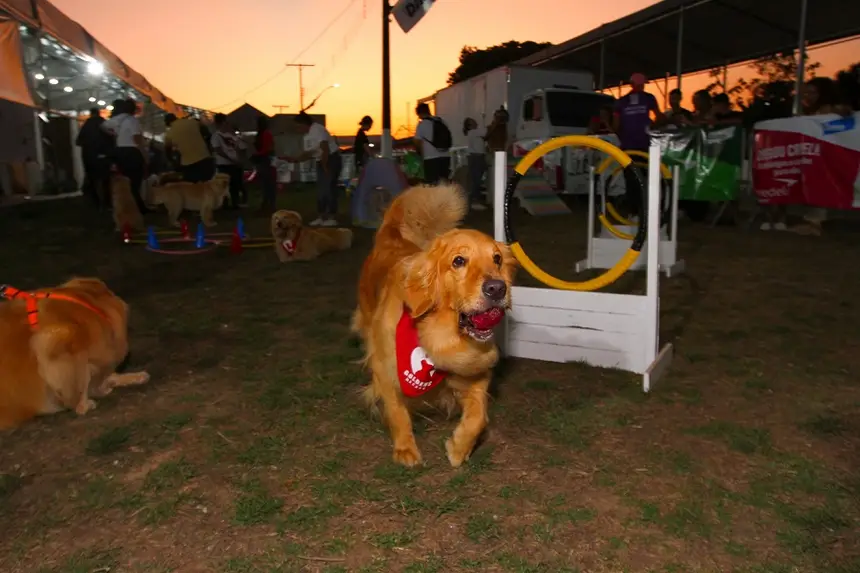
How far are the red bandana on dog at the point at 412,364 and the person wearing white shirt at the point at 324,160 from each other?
9215 millimetres

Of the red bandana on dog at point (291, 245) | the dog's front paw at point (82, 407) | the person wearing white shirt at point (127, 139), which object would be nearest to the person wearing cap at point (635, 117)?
the red bandana on dog at point (291, 245)

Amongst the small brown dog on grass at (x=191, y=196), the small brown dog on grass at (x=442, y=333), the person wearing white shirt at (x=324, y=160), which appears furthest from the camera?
the small brown dog on grass at (x=191, y=196)

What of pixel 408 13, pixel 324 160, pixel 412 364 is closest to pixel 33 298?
pixel 412 364

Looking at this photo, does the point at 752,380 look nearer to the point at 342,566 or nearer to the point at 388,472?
the point at 388,472

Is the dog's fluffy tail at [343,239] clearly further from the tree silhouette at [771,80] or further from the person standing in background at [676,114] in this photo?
the tree silhouette at [771,80]

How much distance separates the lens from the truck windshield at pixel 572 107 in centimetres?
1562

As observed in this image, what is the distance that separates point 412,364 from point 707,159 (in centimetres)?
911

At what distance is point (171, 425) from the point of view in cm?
334

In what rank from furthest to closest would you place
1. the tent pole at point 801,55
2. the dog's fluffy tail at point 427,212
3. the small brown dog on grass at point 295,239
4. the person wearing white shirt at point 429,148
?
the person wearing white shirt at point 429,148 < the tent pole at point 801,55 < the small brown dog on grass at point 295,239 < the dog's fluffy tail at point 427,212

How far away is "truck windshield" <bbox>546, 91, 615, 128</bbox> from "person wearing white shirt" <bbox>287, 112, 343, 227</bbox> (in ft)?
20.0

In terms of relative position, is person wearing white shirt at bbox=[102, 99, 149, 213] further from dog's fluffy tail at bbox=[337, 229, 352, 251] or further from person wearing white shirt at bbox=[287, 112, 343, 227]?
dog's fluffy tail at bbox=[337, 229, 352, 251]

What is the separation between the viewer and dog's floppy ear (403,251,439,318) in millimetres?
2668

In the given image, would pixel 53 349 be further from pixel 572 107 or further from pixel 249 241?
pixel 572 107

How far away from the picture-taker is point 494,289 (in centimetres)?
248
